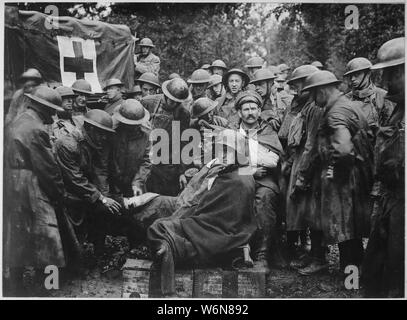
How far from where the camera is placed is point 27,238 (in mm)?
7734

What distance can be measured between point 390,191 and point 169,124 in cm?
251

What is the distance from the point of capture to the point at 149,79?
25.8 ft

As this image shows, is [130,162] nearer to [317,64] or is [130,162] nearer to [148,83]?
[148,83]

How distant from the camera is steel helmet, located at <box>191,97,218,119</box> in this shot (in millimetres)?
7781

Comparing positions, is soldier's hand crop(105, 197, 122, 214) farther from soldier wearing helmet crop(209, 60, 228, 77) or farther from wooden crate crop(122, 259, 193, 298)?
soldier wearing helmet crop(209, 60, 228, 77)

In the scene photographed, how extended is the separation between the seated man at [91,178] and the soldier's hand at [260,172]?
150 cm

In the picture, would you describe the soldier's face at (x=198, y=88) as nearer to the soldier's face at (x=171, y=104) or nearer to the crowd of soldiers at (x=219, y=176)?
the crowd of soldiers at (x=219, y=176)

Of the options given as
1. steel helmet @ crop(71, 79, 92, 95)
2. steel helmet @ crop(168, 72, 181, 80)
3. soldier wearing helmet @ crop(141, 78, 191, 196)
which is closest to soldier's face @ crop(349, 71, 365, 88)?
soldier wearing helmet @ crop(141, 78, 191, 196)

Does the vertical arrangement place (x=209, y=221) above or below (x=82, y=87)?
below

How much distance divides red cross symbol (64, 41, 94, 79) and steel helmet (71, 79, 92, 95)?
0.07m

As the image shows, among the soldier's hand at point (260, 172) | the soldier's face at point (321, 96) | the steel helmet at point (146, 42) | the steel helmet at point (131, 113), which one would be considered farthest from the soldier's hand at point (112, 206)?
the soldier's face at point (321, 96)

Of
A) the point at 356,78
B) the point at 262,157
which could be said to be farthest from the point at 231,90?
the point at 356,78

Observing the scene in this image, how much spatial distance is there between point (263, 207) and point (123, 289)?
69.8 inches

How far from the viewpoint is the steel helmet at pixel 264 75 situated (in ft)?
25.7
